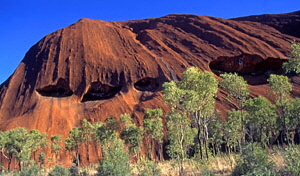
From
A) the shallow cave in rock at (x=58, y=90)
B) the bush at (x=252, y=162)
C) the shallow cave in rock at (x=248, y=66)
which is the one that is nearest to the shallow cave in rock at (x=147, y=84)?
the shallow cave in rock at (x=248, y=66)

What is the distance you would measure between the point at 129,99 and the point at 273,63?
33518 millimetres

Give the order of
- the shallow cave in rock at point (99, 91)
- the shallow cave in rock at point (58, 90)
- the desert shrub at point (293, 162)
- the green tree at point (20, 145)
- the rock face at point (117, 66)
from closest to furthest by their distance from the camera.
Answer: the desert shrub at point (293, 162) < the green tree at point (20, 145) < the rock face at point (117, 66) < the shallow cave in rock at point (99, 91) < the shallow cave in rock at point (58, 90)

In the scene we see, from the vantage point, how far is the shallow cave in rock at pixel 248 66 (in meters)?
55.6

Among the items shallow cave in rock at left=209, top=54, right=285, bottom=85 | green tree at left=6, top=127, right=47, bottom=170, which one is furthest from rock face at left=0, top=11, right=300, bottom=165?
green tree at left=6, top=127, right=47, bottom=170

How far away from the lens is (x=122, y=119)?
28.4 meters

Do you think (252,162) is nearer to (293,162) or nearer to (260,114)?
(293,162)

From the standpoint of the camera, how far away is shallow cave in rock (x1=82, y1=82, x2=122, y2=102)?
54019mm

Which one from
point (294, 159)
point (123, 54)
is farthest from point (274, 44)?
point (294, 159)

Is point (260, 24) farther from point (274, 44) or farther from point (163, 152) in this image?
point (163, 152)

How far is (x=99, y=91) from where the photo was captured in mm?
55344

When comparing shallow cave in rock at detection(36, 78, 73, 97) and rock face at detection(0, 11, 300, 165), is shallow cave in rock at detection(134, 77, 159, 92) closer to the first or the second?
rock face at detection(0, 11, 300, 165)

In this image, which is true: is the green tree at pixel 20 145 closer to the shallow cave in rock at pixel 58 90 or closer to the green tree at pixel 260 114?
the shallow cave in rock at pixel 58 90

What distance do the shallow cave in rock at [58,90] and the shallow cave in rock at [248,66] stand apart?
3311cm

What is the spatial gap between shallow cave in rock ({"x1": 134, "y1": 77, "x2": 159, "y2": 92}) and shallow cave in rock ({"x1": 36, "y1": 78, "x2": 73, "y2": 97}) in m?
14.8
